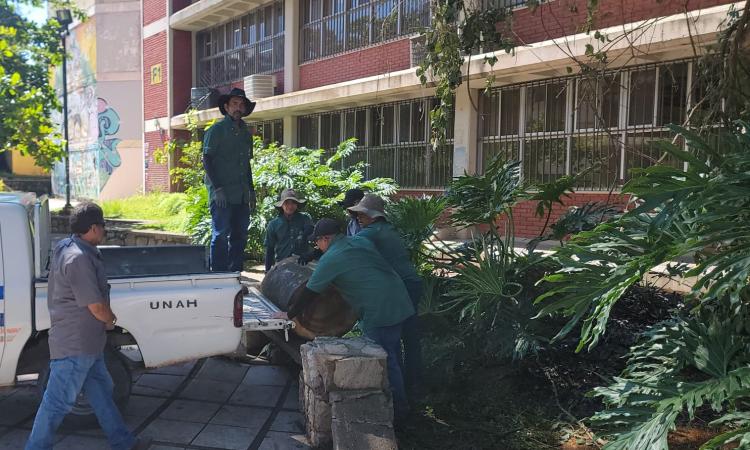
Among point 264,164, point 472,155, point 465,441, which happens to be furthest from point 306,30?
point 465,441

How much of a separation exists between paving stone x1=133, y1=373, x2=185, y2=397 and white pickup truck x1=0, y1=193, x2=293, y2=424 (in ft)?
2.96

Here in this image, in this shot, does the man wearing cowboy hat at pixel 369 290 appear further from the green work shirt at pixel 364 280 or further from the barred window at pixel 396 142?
the barred window at pixel 396 142

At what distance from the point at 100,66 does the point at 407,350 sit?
87.8 feet

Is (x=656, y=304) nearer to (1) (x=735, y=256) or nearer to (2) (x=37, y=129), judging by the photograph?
(1) (x=735, y=256)

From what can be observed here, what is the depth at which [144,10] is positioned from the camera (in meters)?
24.2

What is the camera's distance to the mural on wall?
93.5 feet

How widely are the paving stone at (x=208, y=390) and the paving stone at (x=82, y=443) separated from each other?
1.02 m

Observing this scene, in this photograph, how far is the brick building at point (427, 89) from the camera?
9711 millimetres

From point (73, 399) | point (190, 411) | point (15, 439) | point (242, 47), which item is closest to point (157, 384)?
point (190, 411)

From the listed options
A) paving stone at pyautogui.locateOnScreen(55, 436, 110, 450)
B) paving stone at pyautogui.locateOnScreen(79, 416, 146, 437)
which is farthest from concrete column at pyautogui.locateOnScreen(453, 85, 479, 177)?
paving stone at pyautogui.locateOnScreen(55, 436, 110, 450)

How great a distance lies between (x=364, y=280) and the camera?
5039 mm

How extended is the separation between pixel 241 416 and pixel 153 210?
581 inches

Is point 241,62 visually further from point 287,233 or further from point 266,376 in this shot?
point 266,376

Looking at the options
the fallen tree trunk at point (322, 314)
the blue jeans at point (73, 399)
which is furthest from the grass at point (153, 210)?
the blue jeans at point (73, 399)
